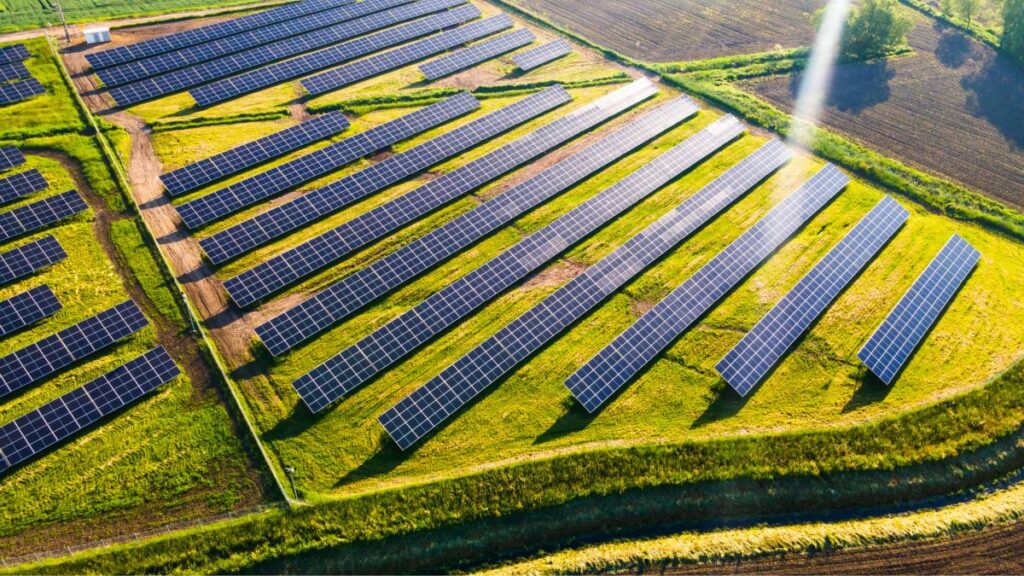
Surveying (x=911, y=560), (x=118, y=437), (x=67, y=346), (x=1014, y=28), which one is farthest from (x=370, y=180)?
(x=1014, y=28)

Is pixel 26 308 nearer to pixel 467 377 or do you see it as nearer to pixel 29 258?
pixel 29 258

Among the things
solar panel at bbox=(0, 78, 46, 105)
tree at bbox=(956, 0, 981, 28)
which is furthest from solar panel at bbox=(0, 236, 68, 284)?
tree at bbox=(956, 0, 981, 28)

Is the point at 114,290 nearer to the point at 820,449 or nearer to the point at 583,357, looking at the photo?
the point at 583,357

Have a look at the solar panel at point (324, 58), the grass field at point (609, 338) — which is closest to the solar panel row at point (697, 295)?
the grass field at point (609, 338)

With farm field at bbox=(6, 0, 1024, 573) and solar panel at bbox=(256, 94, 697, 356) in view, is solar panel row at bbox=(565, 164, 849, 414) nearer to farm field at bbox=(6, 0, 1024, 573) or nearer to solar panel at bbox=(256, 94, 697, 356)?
farm field at bbox=(6, 0, 1024, 573)

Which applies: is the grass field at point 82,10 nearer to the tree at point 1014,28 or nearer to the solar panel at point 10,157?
the solar panel at point 10,157

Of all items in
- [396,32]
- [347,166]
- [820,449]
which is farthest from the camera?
[396,32]

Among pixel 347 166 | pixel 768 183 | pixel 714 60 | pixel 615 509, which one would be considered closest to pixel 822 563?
pixel 615 509
